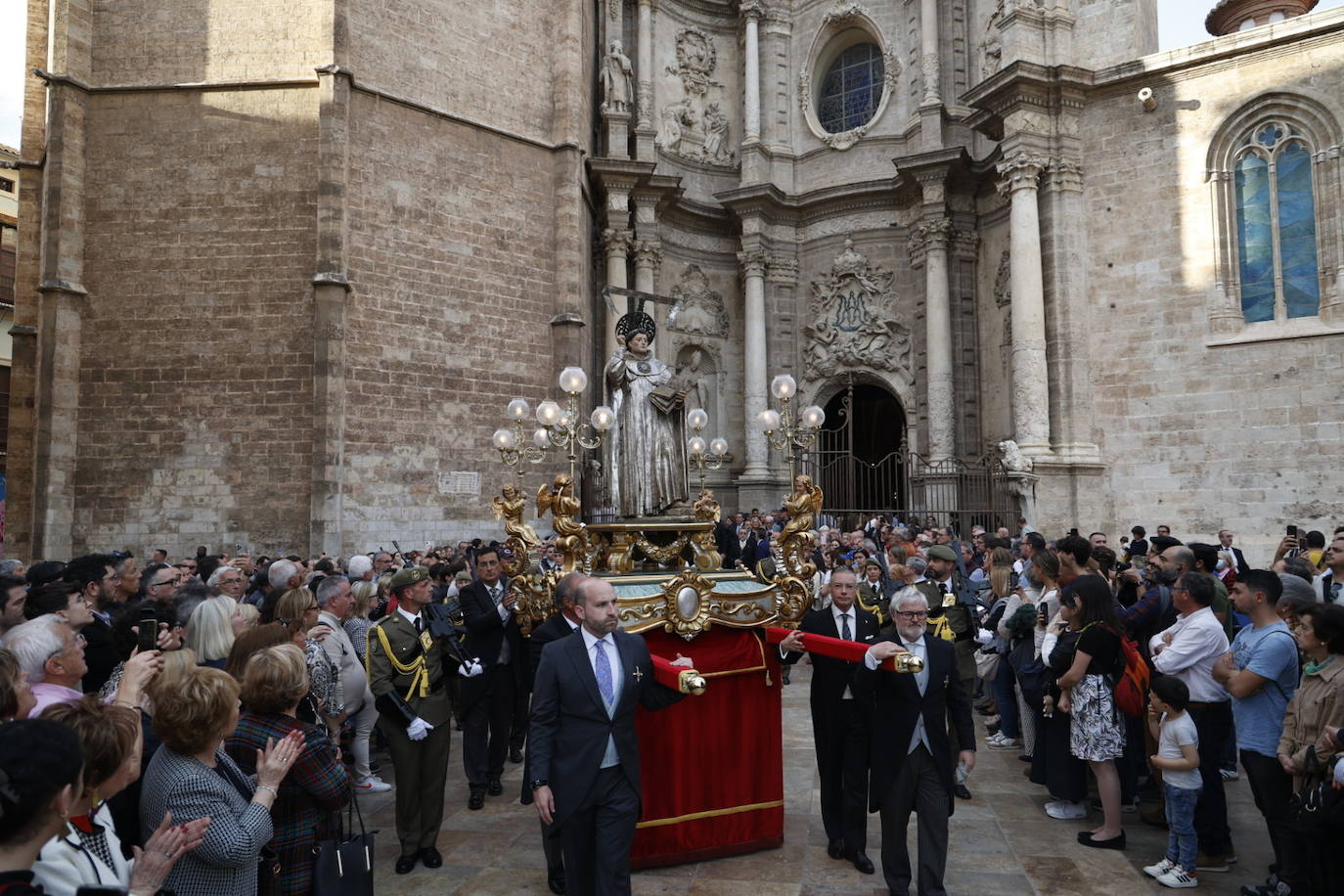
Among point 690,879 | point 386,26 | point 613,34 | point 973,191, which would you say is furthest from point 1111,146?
point 690,879

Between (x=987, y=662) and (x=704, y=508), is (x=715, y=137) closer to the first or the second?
(x=987, y=662)

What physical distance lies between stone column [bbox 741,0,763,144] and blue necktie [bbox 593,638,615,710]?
20186 mm

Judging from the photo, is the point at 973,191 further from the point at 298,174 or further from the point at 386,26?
the point at 298,174

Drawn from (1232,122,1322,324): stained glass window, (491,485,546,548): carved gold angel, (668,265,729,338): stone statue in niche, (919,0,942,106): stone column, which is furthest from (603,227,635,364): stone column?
(491,485,546,548): carved gold angel

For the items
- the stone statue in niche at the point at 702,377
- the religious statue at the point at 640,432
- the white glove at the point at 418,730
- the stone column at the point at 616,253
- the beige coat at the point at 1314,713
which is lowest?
the white glove at the point at 418,730

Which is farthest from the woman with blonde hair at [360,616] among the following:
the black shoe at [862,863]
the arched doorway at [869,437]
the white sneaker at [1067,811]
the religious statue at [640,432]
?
the arched doorway at [869,437]

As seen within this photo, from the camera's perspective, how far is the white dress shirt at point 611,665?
13.7 feet

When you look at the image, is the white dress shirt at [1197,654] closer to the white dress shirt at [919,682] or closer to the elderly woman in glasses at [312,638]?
the white dress shirt at [919,682]

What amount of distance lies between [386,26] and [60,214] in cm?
655

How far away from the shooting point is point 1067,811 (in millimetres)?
6059

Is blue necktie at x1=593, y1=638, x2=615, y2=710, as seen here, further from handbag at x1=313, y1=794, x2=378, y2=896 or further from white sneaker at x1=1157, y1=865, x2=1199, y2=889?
white sneaker at x1=1157, y1=865, x2=1199, y2=889

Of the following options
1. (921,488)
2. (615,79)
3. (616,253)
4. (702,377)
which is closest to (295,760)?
(921,488)

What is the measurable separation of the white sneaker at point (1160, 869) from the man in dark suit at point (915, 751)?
4.38 feet

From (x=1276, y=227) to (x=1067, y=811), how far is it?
1342 centimetres
